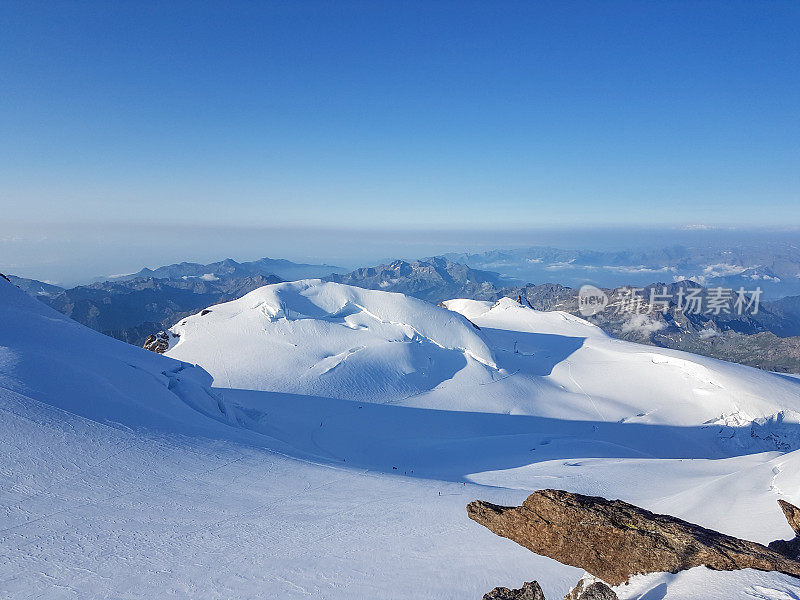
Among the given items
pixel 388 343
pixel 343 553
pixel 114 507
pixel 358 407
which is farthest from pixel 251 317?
pixel 343 553

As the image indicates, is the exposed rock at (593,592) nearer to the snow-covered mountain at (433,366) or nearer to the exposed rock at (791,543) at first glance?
the exposed rock at (791,543)

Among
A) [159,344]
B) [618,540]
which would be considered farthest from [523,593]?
[159,344]

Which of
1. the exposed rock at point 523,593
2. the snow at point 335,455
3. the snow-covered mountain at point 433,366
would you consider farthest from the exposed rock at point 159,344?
the exposed rock at point 523,593

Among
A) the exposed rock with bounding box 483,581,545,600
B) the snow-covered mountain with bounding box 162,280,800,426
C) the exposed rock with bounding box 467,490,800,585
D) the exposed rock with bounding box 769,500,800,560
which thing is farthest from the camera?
the snow-covered mountain with bounding box 162,280,800,426

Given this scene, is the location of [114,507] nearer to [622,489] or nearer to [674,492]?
[622,489]

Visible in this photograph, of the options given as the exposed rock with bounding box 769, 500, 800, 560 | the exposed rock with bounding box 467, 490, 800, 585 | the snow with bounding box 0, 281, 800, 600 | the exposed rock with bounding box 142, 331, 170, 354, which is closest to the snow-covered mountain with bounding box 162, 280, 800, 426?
the snow with bounding box 0, 281, 800, 600

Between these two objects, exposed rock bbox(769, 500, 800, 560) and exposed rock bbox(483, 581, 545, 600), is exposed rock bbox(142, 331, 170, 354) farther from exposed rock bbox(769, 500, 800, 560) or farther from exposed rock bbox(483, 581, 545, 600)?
exposed rock bbox(769, 500, 800, 560)

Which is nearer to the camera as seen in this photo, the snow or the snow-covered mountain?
the snow
